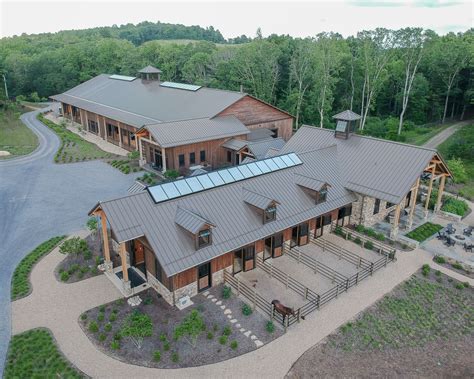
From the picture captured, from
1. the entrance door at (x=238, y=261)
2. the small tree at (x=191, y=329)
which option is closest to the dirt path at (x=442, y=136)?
the entrance door at (x=238, y=261)

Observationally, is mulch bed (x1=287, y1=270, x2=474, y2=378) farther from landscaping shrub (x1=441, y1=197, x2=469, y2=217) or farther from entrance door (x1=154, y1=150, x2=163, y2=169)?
entrance door (x1=154, y1=150, x2=163, y2=169)

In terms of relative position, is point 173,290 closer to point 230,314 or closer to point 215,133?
point 230,314

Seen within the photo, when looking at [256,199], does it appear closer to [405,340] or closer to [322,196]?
[322,196]

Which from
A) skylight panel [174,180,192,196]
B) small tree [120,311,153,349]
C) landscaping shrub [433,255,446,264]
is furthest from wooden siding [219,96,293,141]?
small tree [120,311,153,349]

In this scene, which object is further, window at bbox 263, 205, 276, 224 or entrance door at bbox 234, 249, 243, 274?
entrance door at bbox 234, 249, 243, 274

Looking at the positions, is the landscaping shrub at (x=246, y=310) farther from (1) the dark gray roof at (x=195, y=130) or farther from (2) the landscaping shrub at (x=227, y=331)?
(1) the dark gray roof at (x=195, y=130)

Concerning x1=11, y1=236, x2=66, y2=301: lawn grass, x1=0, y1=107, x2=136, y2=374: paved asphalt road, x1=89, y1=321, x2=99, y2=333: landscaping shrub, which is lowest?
x1=89, y1=321, x2=99, y2=333: landscaping shrub
